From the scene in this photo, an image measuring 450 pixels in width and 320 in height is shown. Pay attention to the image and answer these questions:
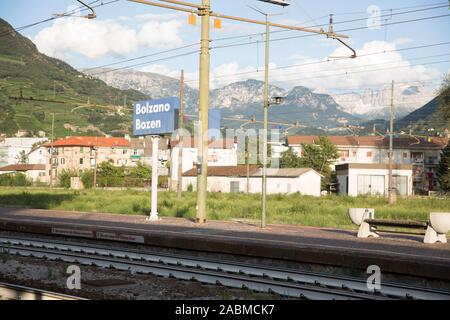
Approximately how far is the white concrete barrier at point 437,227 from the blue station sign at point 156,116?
12.9m

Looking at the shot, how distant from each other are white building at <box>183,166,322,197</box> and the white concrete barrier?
58605mm

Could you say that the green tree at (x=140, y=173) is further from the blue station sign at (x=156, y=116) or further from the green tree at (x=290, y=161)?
the blue station sign at (x=156, y=116)

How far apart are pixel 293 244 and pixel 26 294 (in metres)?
8.58

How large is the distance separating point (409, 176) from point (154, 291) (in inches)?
3417

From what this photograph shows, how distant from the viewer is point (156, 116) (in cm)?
3027

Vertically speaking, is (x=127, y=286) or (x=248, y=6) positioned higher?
(x=248, y=6)

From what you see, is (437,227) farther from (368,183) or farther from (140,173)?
(140,173)

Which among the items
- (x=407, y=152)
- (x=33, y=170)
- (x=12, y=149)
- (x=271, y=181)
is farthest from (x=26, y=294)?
(x=12, y=149)

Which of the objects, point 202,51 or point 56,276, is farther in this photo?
point 202,51

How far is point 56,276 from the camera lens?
14.1 m

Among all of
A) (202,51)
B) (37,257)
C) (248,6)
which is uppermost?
(248,6)

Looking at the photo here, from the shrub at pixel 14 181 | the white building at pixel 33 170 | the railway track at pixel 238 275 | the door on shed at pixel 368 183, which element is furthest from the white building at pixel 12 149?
the railway track at pixel 238 275
